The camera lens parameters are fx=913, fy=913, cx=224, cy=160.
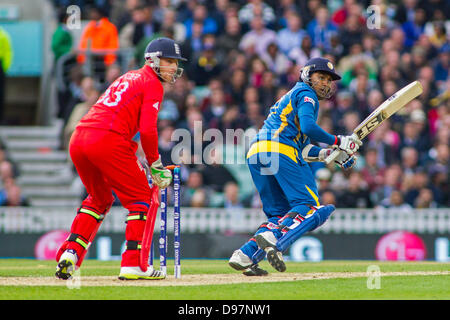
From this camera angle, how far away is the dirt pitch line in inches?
363

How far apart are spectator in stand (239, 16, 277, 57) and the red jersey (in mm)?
9944

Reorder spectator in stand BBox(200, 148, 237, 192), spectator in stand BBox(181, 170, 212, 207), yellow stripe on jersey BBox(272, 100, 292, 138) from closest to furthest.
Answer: yellow stripe on jersey BBox(272, 100, 292, 138)
spectator in stand BBox(181, 170, 212, 207)
spectator in stand BBox(200, 148, 237, 192)

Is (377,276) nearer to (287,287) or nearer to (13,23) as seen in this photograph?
(287,287)

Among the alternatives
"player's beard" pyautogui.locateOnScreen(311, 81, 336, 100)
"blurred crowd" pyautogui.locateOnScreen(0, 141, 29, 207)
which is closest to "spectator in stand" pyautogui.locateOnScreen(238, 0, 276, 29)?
"blurred crowd" pyautogui.locateOnScreen(0, 141, 29, 207)

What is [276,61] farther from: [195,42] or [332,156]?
[332,156]

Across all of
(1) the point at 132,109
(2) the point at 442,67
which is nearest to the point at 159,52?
(1) the point at 132,109

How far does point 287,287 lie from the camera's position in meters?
8.99

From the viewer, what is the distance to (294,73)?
61.4 feet

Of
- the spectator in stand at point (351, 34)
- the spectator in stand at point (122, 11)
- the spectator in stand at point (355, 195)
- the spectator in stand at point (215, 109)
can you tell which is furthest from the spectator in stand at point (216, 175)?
the spectator in stand at point (122, 11)

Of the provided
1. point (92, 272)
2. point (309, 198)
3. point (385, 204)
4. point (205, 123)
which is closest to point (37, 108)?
point (205, 123)

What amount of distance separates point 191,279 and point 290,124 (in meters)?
2.02

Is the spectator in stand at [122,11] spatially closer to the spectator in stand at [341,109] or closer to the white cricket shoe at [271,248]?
the spectator in stand at [341,109]

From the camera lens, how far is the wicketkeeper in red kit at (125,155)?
936 cm

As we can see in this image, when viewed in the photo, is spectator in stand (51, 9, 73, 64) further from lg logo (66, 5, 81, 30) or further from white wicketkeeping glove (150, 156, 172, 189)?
white wicketkeeping glove (150, 156, 172, 189)
